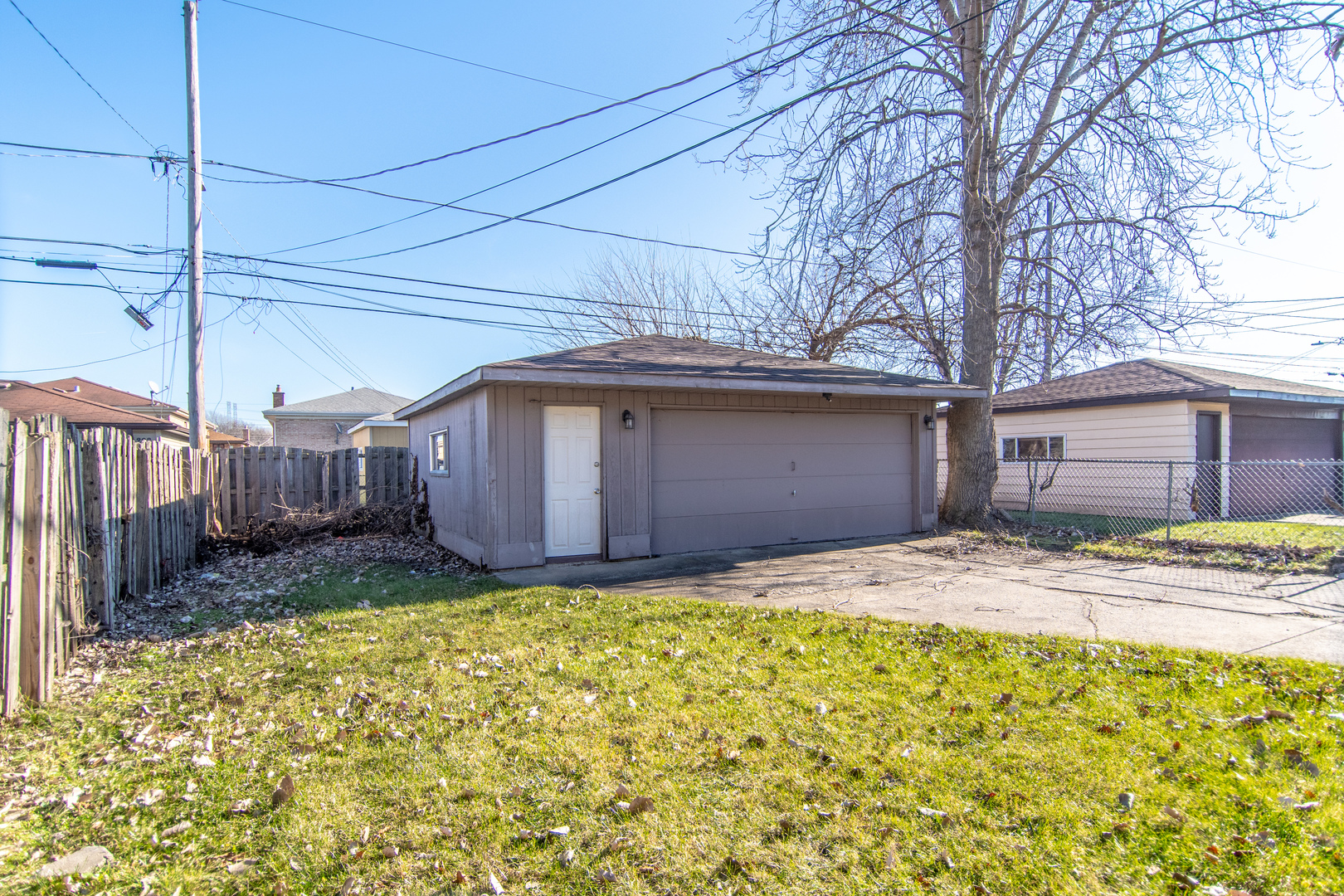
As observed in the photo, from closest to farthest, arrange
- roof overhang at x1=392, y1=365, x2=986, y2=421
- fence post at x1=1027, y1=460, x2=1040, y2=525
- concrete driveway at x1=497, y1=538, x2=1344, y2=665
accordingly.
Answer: concrete driveway at x1=497, y1=538, x2=1344, y2=665
roof overhang at x1=392, y1=365, x2=986, y2=421
fence post at x1=1027, y1=460, x2=1040, y2=525

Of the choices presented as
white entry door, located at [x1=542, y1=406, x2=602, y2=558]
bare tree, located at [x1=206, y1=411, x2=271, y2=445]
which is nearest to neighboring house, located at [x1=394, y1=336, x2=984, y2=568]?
white entry door, located at [x1=542, y1=406, x2=602, y2=558]

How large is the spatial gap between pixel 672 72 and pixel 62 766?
836 centimetres

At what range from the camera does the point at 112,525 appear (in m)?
5.25

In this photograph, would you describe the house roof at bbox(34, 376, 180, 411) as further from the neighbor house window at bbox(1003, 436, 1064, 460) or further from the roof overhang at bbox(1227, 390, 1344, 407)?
the roof overhang at bbox(1227, 390, 1344, 407)

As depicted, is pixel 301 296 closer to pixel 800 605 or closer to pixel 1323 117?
pixel 800 605

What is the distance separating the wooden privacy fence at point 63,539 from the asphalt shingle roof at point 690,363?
11.4ft

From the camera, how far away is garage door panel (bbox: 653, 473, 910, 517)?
8719 mm

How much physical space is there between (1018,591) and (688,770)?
488 cm

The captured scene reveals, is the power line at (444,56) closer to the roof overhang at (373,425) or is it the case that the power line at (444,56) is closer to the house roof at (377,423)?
the house roof at (377,423)

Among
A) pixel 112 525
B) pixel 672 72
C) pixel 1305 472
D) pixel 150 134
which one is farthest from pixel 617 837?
pixel 1305 472

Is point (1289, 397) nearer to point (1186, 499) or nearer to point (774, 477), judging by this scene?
point (1186, 499)

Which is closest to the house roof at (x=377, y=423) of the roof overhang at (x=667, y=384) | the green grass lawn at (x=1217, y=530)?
the roof overhang at (x=667, y=384)

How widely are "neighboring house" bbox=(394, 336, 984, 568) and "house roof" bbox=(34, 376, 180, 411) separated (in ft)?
59.1

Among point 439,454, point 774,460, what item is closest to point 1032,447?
point 774,460
